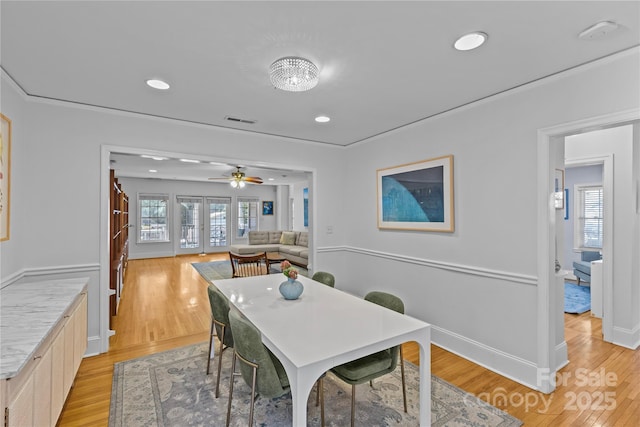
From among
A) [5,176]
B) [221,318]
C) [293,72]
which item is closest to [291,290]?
[221,318]

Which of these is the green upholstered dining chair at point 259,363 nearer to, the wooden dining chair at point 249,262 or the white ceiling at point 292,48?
the white ceiling at point 292,48

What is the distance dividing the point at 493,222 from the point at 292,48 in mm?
2261

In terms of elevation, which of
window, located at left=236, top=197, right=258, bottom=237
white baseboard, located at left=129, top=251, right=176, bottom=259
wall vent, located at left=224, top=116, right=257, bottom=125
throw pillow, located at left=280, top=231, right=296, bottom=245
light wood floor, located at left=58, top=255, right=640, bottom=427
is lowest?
light wood floor, located at left=58, top=255, right=640, bottom=427

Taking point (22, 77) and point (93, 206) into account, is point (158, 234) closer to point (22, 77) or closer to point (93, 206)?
point (93, 206)

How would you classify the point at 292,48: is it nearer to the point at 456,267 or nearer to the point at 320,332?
the point at 320,332

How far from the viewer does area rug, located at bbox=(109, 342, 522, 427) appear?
6.52 ft

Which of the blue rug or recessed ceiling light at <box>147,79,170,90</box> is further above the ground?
recessed ceiling light at <box>147,79,170,90</box>

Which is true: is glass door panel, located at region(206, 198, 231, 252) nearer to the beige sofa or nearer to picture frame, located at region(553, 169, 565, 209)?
the beige sofa

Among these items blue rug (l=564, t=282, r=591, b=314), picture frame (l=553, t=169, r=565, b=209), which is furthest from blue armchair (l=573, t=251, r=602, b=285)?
picture frame (l=553, t=169, r=565, b=209)

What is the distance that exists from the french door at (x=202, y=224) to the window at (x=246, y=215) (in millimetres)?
417

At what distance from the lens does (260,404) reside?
2.15 metres

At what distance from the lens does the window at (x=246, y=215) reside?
10.5 metres

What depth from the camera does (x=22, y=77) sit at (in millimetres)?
2289

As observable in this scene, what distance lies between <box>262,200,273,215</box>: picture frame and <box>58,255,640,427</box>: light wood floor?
6591mm
